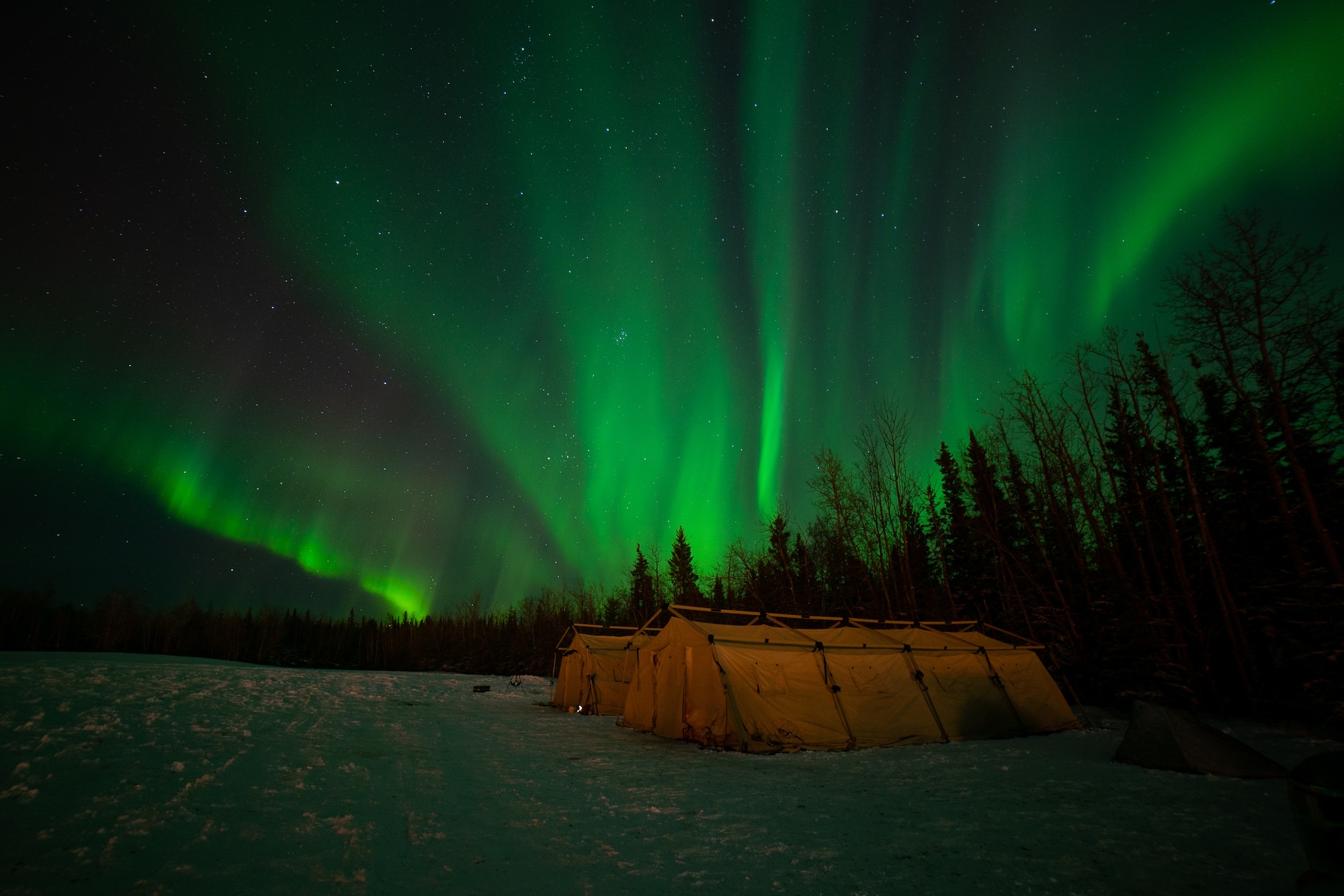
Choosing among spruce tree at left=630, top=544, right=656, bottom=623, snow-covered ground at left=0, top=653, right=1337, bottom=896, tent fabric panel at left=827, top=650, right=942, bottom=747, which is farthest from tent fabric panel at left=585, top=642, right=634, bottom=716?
spruce tree at left=630, top=544, right=656, bottom=623

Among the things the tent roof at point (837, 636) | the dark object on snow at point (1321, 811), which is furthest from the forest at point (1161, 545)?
the dark object on snow at point (1321, 811)

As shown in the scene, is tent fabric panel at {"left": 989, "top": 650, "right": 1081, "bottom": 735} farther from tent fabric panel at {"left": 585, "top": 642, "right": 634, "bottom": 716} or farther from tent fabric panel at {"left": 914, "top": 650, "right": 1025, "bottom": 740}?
tent fabric panel at {"left": 585, "top": 642, "right": 634, "bottom": 716}

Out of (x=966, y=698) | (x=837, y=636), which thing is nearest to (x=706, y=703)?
(x=837, y=636)

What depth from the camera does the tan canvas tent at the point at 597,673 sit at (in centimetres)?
2103

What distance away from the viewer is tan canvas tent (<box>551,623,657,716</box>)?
828 inches

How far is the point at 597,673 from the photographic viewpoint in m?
22.1

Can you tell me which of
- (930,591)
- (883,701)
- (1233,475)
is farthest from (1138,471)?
(883,701)

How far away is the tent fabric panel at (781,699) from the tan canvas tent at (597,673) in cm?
731

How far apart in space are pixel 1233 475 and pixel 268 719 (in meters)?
32.5

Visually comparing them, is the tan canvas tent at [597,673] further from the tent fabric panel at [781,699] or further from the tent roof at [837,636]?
the tent fabric panel at [781,699]

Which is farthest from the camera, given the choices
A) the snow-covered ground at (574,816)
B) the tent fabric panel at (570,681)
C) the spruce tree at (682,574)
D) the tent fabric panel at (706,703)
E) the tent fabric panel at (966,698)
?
the spruce tree at (682,574)

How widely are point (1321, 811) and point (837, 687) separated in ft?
35.7

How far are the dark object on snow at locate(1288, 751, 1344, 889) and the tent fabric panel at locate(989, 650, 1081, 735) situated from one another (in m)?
13.6

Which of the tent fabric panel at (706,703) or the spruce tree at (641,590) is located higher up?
the spruce tree at (641,590)
